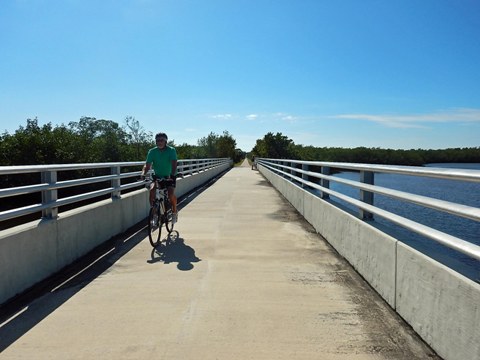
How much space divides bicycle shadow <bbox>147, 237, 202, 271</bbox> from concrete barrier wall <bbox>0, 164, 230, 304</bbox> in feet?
3.67

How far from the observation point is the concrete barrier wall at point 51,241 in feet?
14.5

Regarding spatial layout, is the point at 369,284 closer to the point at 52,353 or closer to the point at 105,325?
the point at 105,325

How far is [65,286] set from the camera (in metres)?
4.94

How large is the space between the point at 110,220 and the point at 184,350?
4.97 m

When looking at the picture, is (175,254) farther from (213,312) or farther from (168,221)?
(213,312)

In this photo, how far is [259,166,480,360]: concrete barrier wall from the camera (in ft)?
9.26

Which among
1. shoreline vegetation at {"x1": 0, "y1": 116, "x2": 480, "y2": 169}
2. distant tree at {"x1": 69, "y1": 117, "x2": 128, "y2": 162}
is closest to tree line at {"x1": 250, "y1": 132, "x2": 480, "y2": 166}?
shoreline vegetation at {"x1": 0, "y1": 116, "x2": 480, "y2": 169}

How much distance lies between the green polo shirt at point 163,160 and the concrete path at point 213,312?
173cm

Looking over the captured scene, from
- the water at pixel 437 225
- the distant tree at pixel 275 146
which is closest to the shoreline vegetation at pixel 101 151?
the water at pixel 437 225

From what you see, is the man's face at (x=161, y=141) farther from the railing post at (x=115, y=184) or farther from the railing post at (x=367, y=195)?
the railing post at (x=367, y=195)

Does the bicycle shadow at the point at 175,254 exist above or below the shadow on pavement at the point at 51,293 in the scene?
below

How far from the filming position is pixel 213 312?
4070 millimetres

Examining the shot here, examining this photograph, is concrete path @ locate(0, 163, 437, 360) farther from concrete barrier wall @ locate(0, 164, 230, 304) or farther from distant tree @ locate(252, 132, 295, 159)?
distant tree @ locate(252, 132, 295, 159)

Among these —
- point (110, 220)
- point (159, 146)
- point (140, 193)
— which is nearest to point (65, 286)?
point (110, 220)
